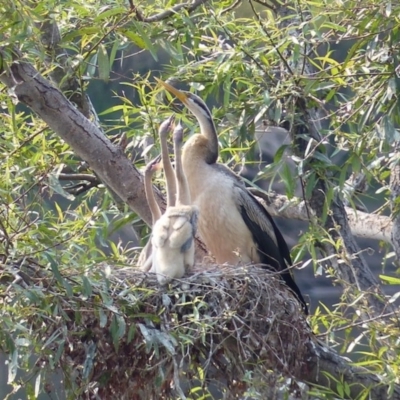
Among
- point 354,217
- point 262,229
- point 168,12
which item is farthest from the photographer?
point 354,217

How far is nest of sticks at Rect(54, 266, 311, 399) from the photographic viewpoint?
229cm

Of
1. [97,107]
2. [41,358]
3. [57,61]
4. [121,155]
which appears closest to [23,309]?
[41,358]

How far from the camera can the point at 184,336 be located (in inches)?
89.4

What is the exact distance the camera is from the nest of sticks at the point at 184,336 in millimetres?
2295

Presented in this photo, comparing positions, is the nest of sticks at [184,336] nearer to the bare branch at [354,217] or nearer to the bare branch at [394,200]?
the bare branch at [394,200]

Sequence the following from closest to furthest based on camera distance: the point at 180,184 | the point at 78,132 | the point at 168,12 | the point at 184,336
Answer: the point at 184,336, the point at 78,132, the point at 168,12, the point at 180,184

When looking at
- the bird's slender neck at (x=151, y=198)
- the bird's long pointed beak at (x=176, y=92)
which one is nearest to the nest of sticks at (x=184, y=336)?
the bird's slender neck at (x=151, y=198)

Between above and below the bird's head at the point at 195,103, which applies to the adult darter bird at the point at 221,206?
below

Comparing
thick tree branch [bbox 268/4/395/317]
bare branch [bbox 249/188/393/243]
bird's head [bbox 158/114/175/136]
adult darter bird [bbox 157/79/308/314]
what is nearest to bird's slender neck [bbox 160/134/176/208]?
bird's head [bbox 158/114/175/136]

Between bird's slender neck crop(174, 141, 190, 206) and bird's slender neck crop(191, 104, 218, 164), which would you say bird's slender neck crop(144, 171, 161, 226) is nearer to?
bird's slender neck crop(174, 141, 190, 206)

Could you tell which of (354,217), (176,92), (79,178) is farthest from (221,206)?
(354,217)

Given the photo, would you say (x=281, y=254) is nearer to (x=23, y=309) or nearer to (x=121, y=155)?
(x=121, y=155)

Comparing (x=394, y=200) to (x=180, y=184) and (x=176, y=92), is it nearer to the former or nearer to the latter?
(x=180, y=184)

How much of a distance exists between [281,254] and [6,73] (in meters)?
1.42
